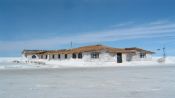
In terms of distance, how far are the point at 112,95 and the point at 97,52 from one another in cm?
3890

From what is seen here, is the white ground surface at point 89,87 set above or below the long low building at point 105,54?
below

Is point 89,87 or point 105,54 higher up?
point 105,54

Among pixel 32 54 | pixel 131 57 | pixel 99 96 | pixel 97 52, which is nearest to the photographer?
pixel 99 96

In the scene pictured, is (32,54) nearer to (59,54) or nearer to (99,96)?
(59,54)

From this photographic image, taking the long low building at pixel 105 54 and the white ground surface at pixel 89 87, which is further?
the long low building at pixel 105 54

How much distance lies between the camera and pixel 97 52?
158ft

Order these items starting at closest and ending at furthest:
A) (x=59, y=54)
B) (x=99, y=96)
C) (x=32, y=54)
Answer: (x=99, y=96)
(x=59, y=54)
(x=32, y=54)

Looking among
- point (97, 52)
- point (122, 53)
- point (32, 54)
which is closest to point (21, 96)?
point (97, 52)

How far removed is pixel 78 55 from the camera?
166 feet

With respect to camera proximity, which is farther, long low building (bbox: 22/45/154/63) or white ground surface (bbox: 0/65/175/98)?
long low building (bbox: 22/45/154/63)

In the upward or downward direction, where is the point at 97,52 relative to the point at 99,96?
upward

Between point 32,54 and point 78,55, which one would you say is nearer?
point 78,55

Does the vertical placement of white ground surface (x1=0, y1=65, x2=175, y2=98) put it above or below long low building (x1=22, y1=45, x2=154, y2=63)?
below

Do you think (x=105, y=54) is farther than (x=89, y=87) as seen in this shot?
Yes
